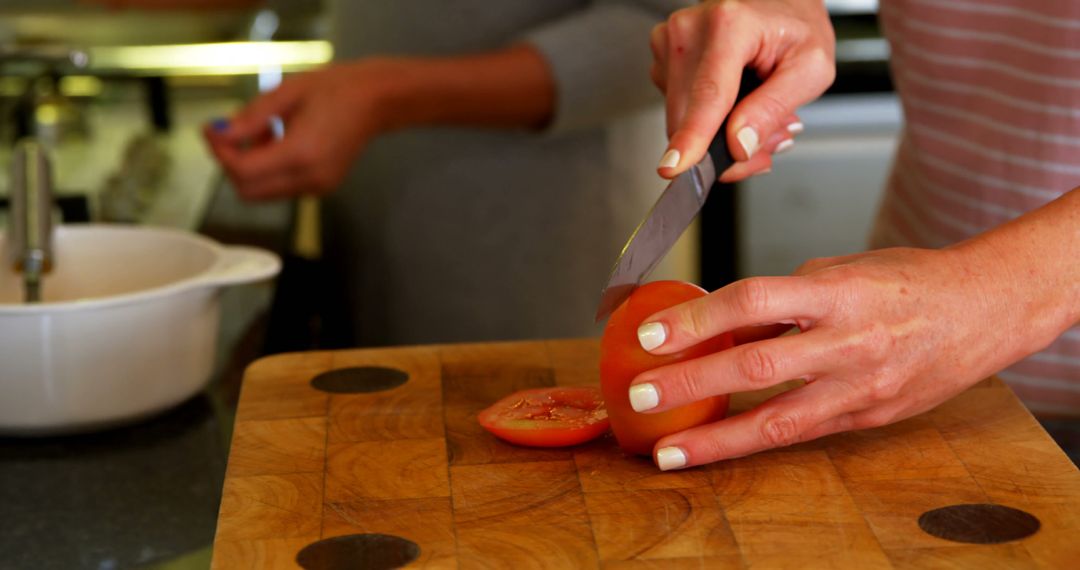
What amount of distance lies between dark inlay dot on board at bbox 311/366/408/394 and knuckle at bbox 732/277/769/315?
0.32 m

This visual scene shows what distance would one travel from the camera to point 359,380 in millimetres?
1043

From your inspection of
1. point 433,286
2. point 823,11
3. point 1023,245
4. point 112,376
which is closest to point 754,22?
point 823,11

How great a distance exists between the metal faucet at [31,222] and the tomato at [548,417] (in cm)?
45

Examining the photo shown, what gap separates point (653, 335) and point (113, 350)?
0.45m

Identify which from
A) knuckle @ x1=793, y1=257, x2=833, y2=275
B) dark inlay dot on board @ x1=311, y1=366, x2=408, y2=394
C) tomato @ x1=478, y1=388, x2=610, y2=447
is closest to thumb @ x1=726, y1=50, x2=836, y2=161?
knuckle @ x1=793, y1=257, x2=833, y2=275

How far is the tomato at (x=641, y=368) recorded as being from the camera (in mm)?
874

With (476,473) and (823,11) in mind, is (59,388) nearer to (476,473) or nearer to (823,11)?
(476,473)

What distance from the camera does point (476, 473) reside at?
88cm

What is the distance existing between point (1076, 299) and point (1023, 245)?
2.1 inches

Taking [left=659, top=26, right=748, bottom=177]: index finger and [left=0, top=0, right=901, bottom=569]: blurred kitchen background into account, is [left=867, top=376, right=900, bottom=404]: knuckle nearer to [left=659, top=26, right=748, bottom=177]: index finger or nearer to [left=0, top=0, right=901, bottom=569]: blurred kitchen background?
[left=659, top=26, right=748, bottom=177]: index finger

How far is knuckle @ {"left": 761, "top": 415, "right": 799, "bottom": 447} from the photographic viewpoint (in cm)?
86

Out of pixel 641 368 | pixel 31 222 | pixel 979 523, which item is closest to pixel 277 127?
pixel 31 222

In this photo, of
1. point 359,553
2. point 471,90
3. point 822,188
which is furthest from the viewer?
point 822,188

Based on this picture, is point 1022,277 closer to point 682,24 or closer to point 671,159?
point 671,159
